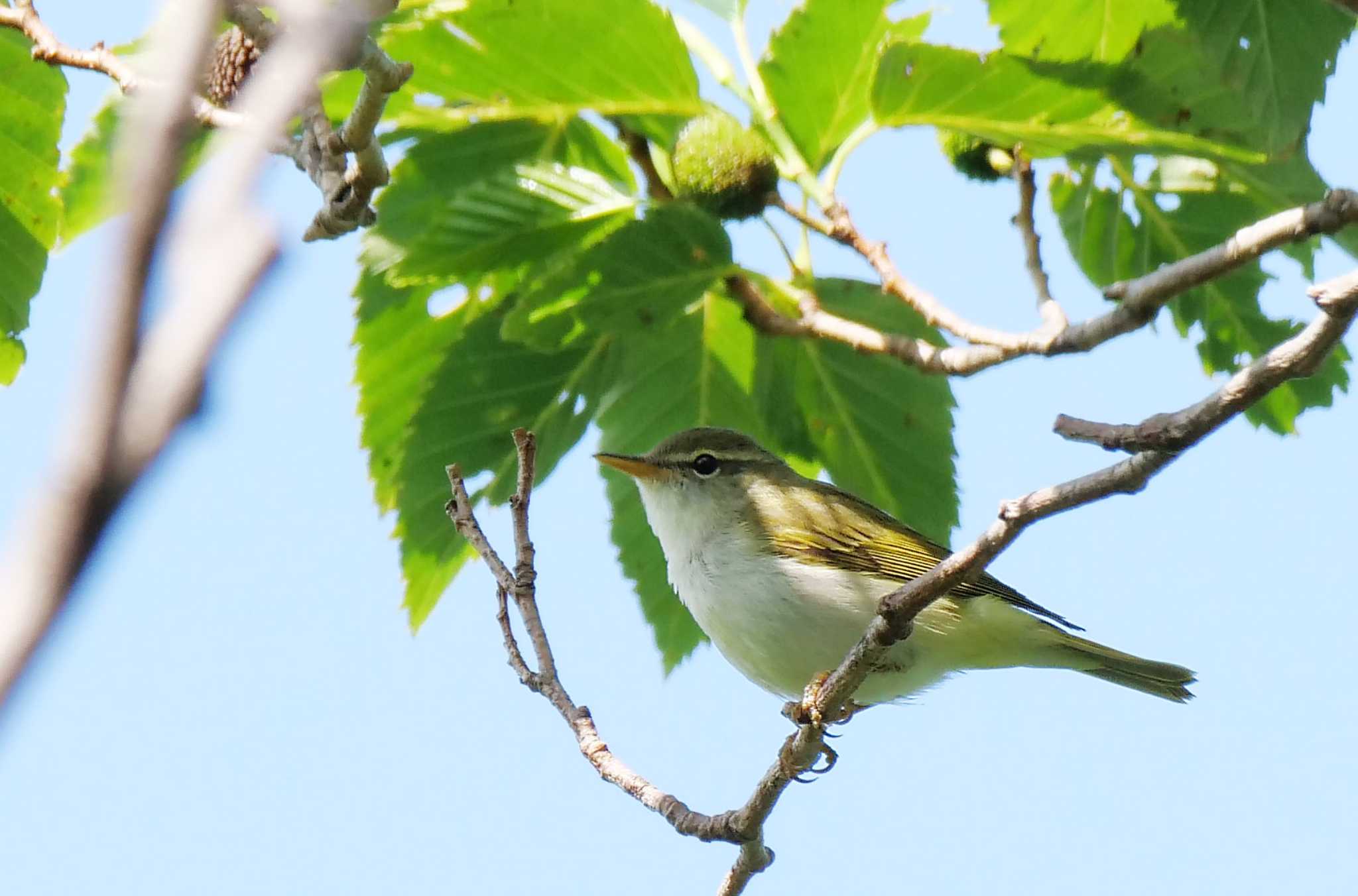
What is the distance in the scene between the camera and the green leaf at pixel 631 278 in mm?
3014

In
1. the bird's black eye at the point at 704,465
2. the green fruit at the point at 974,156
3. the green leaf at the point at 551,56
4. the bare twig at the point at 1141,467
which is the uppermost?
the green fruit at the point at 974,156

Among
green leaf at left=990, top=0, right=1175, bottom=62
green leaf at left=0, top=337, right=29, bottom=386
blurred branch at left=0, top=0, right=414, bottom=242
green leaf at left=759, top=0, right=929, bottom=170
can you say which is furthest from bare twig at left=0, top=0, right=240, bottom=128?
green leaf at left=990, top=0, right=1175, bottom=62

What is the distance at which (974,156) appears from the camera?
357 centimetres

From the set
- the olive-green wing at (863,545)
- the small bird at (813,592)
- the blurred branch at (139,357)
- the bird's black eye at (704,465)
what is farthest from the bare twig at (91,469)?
the bird's black eye at (704,465)

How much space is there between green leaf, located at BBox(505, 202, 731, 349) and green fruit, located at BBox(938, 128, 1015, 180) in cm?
83

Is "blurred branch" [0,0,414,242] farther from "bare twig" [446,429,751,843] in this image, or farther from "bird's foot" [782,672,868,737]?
"bird's foot" [782,672,868,737]

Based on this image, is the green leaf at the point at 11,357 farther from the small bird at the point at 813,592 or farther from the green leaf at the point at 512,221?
the small bird at the point at 813,592

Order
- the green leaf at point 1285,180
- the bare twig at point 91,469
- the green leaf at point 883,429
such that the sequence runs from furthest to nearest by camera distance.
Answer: the green leaf at point 883,429, the green leaf at point 1285,180, the bare twig at point 91,469

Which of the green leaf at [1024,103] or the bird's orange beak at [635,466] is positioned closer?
the green leaf at [1024,103]

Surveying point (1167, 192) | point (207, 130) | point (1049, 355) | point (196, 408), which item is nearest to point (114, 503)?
point (196, 408)

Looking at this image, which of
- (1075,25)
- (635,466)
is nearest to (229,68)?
(635,466)

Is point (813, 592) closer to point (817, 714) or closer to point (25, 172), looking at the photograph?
point (817, 714)

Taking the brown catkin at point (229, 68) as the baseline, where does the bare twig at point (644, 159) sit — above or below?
above

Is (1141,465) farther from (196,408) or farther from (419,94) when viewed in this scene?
(419,94)
